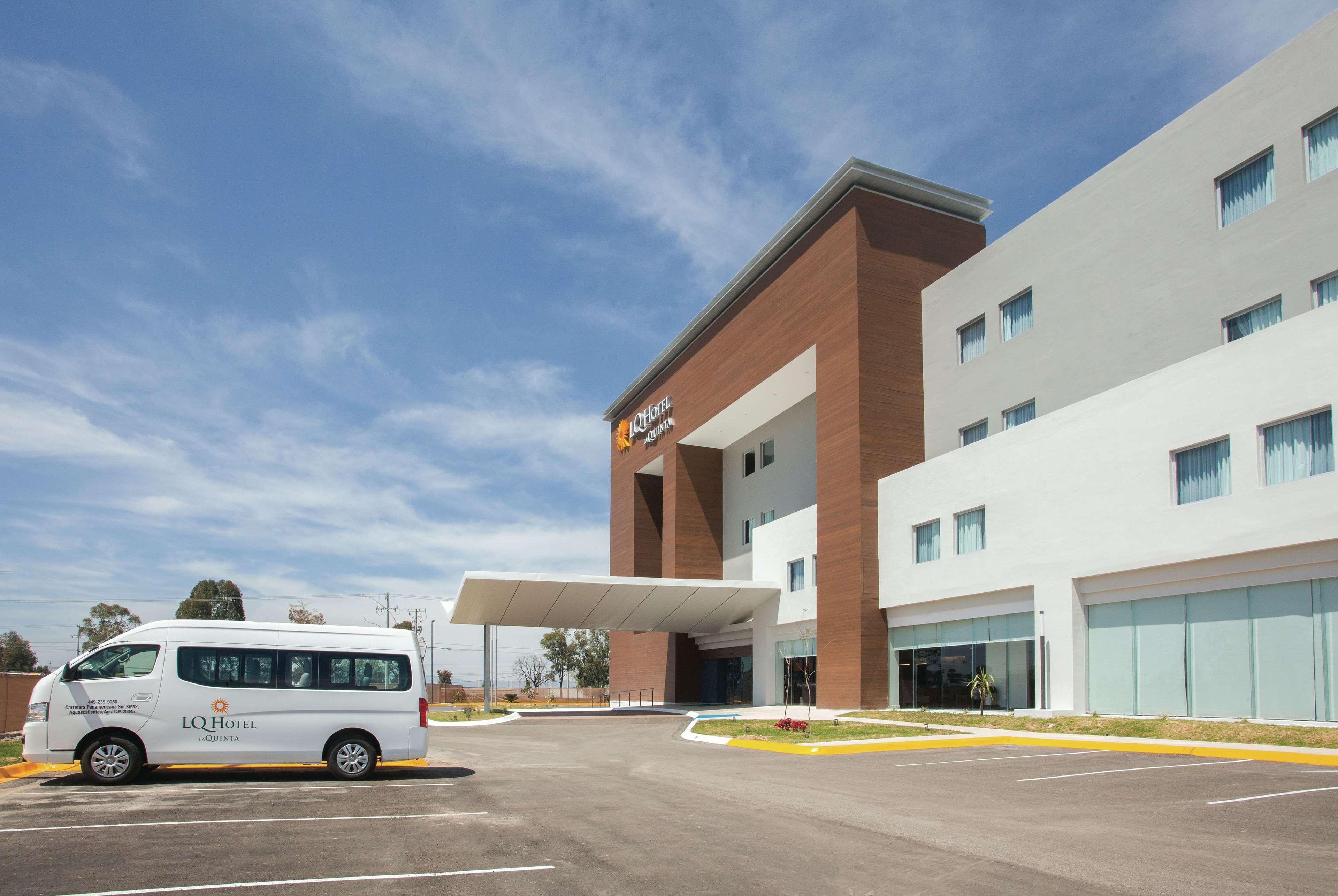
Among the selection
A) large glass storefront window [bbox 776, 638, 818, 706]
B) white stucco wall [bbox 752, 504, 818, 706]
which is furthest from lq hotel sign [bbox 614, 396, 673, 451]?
large glass storefront window [bbox 776, 638, 818, 706]

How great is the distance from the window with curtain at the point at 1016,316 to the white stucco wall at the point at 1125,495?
4.42 m

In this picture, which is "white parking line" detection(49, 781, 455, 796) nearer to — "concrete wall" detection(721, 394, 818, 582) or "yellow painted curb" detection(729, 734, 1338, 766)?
"yellow painted curb" detection(729, 734, 1338, 766)

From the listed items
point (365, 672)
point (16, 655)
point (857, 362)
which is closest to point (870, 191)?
point (857, 362)

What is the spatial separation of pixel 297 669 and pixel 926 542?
71.5ft

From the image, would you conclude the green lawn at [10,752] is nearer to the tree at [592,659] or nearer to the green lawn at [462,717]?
the green lawn at [462,717]

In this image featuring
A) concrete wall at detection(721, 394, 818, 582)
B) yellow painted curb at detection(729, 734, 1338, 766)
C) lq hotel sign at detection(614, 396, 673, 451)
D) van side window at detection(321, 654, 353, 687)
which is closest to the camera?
van side window at detection(321, 654, 353, 687)

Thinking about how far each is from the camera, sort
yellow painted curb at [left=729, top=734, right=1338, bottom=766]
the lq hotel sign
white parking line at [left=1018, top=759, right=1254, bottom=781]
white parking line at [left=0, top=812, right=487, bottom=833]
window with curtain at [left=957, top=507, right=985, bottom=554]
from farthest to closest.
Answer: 1. the lq hotel sign
2. window with curtain at [left=957, top=507, right=985, bottom=554]
3. yellow painted curb at [left=729, top=734, right=1338, bottom=766]
4. white parking line at [left=1018, top=759, right=1254, bottom=781]
5. white parking line at [left=0, top=812, right=487, bottom=833]

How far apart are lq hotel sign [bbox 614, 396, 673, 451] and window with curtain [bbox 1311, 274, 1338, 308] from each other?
111 ft

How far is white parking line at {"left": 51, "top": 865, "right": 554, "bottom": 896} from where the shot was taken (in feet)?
23.0

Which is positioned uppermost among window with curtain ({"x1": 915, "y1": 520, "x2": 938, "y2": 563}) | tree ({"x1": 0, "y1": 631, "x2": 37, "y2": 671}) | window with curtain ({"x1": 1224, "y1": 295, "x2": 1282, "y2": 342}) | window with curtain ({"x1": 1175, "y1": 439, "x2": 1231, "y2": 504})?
window with curtain ({"x1": 1224, "y1": 295, "x2": 1282, "y2": 342})

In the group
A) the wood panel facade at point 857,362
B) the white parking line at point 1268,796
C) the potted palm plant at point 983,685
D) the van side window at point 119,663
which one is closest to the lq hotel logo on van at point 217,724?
the van side window at point 119,663

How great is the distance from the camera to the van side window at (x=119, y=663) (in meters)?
13.9

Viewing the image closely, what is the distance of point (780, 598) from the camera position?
4084 cm

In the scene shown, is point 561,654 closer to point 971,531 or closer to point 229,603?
point 229,603
